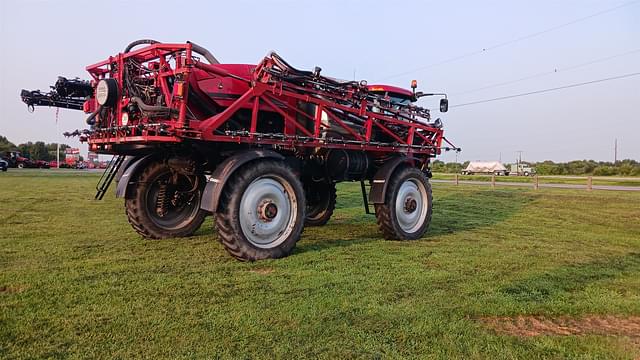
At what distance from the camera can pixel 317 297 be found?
4117 millimetres

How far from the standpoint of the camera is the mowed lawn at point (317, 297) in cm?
306

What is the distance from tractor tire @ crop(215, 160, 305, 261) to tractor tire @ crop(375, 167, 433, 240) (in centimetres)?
202

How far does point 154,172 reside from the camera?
7219 mm

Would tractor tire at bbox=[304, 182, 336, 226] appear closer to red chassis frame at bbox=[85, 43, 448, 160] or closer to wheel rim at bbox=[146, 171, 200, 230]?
red chassis frame at bbox=[85, 43, 448, 160]

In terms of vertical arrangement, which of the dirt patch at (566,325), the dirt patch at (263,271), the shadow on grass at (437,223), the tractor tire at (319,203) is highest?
the tractor tire at (319,203)

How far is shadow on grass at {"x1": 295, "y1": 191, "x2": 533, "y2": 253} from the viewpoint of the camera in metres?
7.47

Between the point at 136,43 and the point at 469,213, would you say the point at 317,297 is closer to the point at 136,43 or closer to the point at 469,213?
the point at 136,43

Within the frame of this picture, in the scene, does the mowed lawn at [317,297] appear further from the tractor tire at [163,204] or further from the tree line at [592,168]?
the tree line at [592,168]

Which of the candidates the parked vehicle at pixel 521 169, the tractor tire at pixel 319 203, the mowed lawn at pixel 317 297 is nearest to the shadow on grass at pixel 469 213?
the mowed lawn at pixel 317 297

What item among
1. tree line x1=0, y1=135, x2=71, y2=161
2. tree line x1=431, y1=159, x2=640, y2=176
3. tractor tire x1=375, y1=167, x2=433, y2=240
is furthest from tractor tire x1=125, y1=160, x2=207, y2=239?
tree line x1=0, y1=135, x2=71, y2=161

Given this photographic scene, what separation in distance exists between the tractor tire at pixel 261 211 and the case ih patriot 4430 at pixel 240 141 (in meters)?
0.01

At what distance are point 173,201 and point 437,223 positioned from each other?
5.80 m

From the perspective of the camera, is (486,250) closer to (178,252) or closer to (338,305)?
(338,305)

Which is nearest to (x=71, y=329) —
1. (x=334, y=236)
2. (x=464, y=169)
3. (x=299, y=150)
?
(x=299, y=150)
